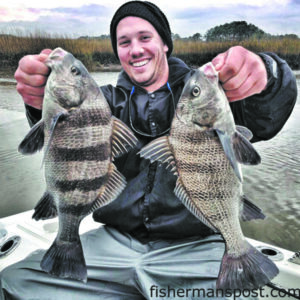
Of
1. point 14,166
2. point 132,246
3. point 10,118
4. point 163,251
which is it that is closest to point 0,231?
point 132,246

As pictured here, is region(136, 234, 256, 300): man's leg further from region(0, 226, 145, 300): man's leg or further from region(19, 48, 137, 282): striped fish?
region(19, 48, 137, 282): striped fish

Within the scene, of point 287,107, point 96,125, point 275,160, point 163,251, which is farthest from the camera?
point 275,160

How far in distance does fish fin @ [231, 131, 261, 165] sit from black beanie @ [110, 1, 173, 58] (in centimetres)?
130

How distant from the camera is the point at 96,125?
169 cm

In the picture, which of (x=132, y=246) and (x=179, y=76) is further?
(x=179, y=76)

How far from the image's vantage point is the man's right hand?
169cm

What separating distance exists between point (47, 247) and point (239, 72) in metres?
2.32

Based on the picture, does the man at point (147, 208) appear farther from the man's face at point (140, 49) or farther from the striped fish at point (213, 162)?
the striped fish at point (213, 162)

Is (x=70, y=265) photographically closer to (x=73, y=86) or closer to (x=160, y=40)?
(x=73, y=86)

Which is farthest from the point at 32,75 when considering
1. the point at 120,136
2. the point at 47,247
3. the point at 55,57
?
the point at 47,247

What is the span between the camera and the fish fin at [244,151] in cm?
160

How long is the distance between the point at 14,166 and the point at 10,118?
4.43m

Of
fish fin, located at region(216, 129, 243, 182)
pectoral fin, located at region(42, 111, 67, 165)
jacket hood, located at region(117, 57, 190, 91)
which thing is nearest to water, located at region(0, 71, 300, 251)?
jacket hood, located at region(117, 57, 190, 91)

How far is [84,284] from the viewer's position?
7.35 feet
